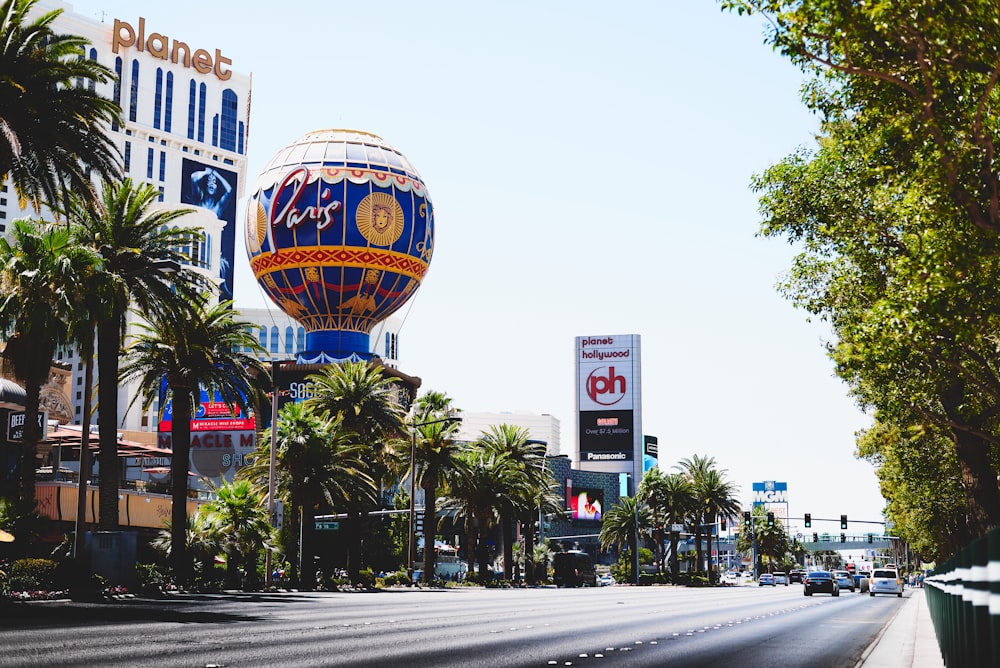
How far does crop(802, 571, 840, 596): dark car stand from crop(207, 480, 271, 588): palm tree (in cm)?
3215

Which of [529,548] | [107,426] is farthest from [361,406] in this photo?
[529,548]

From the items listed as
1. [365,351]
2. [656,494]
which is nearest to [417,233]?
[365,351]

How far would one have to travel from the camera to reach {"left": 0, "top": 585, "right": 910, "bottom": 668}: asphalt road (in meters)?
14.6

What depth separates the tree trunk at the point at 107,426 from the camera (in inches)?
1511

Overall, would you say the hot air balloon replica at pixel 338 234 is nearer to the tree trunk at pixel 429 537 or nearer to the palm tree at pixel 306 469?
the tree trunk at pixel 429 537

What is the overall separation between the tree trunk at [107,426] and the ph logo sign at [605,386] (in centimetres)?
15297

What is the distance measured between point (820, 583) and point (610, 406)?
126 metres

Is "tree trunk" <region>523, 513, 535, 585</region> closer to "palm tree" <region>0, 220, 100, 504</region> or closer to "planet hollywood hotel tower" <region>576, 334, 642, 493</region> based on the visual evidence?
"palm tree" <region>0, 220, 100, 504</region>

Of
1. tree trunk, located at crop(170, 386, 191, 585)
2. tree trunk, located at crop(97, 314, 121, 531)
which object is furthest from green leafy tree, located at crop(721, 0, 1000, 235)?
tree trunk, located at crop(170, 386, 191, 585)

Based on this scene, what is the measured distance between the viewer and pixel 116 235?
39.6m

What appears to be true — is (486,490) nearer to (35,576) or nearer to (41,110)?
(35,576)

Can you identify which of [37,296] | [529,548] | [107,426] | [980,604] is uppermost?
[37,296]

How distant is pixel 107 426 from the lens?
38750 millimetres

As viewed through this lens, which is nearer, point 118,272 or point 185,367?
point 118,272
